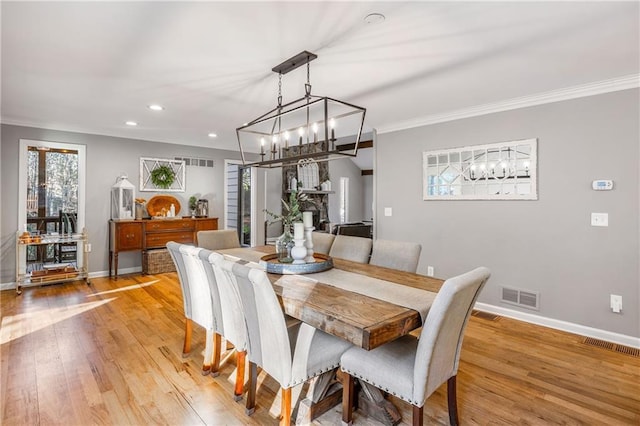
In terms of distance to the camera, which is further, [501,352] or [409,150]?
[409,150]

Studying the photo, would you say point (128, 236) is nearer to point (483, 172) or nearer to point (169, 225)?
point (169, 225)

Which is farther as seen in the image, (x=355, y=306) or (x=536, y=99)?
(x=536, y=99)

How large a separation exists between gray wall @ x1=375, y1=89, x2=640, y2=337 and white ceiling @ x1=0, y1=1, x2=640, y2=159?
340 millimetres

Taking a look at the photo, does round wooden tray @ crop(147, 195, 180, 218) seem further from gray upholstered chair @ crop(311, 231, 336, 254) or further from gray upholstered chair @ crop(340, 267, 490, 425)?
gray upholstered chair @ crop(340, 267, 490, 425)

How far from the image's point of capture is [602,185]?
305cm

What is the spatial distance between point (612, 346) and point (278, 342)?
3128 mm

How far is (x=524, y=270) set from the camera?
355 cm

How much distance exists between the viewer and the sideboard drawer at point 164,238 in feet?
17.8

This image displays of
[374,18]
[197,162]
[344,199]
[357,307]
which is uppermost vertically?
[374,18]

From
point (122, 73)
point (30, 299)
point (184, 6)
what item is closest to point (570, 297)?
point (184, 6)

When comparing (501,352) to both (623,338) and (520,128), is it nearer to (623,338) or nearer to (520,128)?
(623,338)

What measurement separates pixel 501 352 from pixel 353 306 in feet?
6.15


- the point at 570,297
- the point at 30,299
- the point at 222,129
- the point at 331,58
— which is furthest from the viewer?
the point at 222,129

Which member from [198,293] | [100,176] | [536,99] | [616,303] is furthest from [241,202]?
[616,303]
